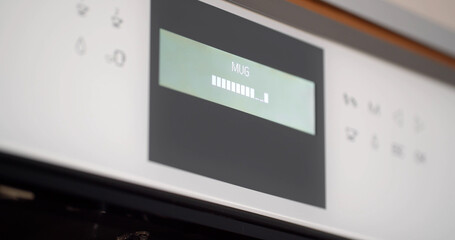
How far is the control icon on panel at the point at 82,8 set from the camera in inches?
28.5

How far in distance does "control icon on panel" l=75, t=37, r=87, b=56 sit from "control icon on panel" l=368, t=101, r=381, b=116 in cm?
33

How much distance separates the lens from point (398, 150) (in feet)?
3.08

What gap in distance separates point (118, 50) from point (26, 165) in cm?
13

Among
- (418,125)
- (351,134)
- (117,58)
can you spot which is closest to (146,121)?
(117,58)

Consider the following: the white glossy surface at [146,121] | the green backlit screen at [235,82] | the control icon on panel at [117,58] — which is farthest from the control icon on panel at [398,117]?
the control icon on panel at [117,58]

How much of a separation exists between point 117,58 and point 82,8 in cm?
5

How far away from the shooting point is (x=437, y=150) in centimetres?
98

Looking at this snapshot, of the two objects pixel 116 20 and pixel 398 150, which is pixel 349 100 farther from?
pixel 116 20

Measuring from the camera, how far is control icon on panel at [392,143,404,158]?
0.93 m

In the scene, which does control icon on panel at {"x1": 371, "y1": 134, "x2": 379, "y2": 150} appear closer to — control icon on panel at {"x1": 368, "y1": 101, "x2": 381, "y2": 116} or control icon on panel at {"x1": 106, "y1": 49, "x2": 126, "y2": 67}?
control icon on panel at {"x1": 368, "y1": 101, "x2": 381, "y2": 116}

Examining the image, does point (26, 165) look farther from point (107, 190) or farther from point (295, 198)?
point (295, 198)

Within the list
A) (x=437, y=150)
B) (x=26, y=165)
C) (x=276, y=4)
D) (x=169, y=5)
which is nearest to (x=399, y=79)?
(x=437, y=150)

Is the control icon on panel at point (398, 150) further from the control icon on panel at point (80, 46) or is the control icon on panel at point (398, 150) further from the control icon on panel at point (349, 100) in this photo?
the control icon on panel at point (80, 46)

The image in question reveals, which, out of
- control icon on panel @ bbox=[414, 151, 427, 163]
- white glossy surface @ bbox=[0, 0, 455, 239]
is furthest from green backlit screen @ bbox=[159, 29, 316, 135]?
control icon on panel @ bbox=[414, 151, 427, 163]
